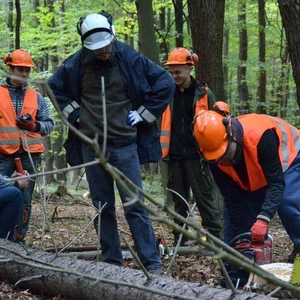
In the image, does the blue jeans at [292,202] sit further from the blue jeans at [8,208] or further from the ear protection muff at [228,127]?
the blue jeans at [8,208]

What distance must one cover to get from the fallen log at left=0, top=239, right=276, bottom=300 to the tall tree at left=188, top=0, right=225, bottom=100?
335 centimetres

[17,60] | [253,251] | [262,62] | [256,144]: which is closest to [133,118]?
[256,144]

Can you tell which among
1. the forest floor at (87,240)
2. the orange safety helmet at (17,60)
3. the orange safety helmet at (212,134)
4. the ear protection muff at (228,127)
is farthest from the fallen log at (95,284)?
the orange safety helmet at (17,60)

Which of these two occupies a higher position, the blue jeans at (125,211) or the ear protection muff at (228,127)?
the ear protection muff at (228,127)

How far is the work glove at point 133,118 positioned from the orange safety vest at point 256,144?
2.58 ft

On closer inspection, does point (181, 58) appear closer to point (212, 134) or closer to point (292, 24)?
point (292, 24)

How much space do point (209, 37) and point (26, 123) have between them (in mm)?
2524

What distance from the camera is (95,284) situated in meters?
3.43

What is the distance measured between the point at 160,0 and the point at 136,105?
12.9 meters

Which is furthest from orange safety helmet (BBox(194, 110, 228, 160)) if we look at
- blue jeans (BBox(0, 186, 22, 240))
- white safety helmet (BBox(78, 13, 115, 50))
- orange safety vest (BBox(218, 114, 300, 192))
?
blue jeans (BBox(0, 186, 22, 240))

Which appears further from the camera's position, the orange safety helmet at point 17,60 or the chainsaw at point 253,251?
the orange safety helmet at point 17,60

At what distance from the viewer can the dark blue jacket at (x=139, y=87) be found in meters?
4.72

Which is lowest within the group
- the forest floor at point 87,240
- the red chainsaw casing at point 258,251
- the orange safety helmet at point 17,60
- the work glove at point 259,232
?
the forest floor at point 87,240

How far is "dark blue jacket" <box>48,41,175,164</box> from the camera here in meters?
4.72
